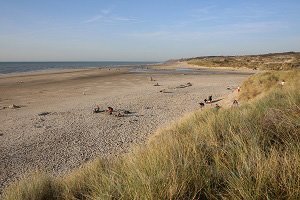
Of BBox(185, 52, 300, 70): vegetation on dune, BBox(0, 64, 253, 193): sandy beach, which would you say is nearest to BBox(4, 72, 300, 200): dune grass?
BBox(0, 64, 253, 193): sandy beach

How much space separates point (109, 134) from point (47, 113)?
6.13 meters

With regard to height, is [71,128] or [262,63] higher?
[262,63]

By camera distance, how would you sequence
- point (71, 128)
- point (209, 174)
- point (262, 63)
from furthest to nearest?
1. point (262, 63)
2. point (71, 128)
3. point (209, 174)

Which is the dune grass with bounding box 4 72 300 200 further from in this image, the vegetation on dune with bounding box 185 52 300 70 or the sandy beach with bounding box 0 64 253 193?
the vegetation on dune with bounding box 185 52 300 70

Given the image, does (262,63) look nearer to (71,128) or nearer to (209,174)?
(71,128)

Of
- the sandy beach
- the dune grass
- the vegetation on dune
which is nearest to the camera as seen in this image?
the dune grass

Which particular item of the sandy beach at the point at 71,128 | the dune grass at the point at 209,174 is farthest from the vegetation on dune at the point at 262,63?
the dune grass at the point at 209,174

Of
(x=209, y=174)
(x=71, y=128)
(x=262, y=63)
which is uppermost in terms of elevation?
(x=209, y=174)

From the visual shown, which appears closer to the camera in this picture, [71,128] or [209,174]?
[209,174]

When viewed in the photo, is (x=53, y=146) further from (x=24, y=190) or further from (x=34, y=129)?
(x=24, y=190)

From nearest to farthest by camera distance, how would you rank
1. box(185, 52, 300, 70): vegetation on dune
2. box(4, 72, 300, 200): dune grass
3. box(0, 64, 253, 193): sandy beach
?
box(4, 72, 300, 200): dune grass, box(0, 64, 253, 193): sandy beach, box(185, 52, 300, 70): vegetation on dune

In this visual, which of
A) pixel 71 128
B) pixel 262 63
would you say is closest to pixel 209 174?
pixel 71 128

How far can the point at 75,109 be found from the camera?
18328 millimetres

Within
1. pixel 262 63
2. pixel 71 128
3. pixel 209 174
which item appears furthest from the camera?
pixel 262 63
